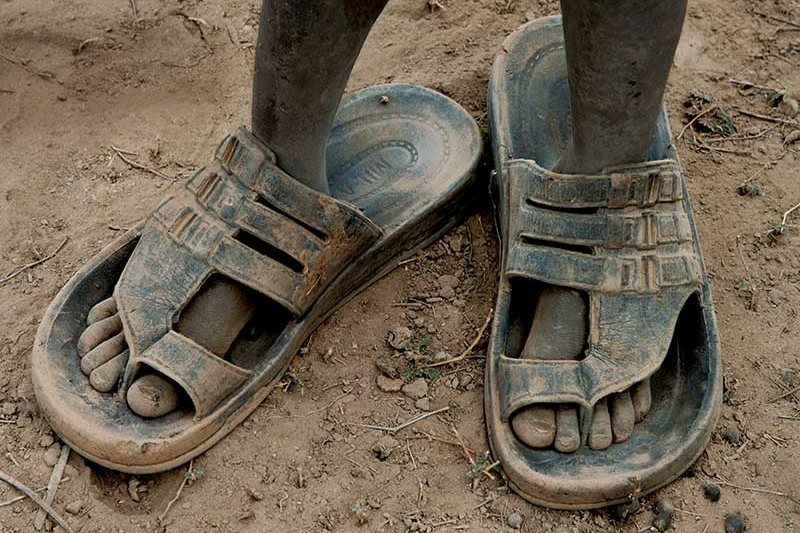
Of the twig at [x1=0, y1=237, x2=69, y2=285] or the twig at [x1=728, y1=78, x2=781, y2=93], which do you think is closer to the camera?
the twig at [x1=0, y1=237, x2=69, y2=285]

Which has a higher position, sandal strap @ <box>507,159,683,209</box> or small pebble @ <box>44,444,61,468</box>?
sandal strap @ <box>507,159,683,209</box>

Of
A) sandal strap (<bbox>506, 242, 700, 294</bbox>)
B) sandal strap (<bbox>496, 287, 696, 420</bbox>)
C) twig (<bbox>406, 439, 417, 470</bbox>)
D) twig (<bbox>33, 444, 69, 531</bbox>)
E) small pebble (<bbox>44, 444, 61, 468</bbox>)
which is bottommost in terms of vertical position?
twig (<bbox>406, 439, 417, 470</bbox>)

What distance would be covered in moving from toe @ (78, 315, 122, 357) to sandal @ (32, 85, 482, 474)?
0.03 metres

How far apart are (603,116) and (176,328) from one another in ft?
3.14

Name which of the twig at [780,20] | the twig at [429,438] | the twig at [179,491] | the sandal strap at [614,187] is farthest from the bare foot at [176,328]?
the twig at [780,20]

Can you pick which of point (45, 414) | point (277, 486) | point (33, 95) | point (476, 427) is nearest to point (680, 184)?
point (476, 427)

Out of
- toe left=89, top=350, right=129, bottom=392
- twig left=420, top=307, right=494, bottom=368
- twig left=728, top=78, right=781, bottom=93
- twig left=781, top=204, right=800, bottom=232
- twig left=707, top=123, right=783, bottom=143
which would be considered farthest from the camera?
twig left=728, top=78, right=781, bottom=93

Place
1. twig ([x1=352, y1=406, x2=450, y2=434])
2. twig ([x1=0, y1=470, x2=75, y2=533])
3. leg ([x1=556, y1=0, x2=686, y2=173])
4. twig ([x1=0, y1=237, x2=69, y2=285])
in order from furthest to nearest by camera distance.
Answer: twig ([x1=0, y1=237, x2=69, y2=285])
twig ([x1=352, y1=406, x2=450, y2=434])
twig ([x1=0, y1=470, x2=75, y2=533])
leg ([x1=556, y1=0, x2=686, y2=173])

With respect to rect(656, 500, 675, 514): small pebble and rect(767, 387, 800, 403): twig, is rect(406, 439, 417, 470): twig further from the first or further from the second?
rect(767, 387, 800, 403): twig

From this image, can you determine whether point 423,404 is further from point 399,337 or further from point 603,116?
point 603,116

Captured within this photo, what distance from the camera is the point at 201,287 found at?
6.13ft

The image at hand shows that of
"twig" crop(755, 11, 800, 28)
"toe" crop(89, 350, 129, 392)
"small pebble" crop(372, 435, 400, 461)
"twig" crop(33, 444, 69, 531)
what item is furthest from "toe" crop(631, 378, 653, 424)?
"twig" crop(755, 11, 800, 28)

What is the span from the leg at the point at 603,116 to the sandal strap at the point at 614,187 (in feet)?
0.08

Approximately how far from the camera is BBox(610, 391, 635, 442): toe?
1.81 m
